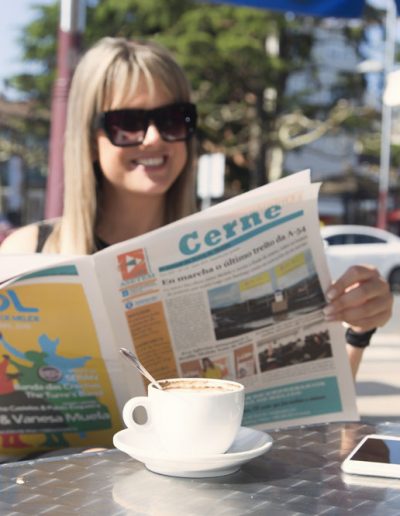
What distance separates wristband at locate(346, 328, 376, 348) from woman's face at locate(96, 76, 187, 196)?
63 centimetres

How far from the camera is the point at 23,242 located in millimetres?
1993

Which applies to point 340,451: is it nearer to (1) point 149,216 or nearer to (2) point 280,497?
(2) point 280,497

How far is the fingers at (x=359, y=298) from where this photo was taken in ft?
4.74

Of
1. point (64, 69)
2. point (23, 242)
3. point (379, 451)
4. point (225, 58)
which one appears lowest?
point (379, 451)

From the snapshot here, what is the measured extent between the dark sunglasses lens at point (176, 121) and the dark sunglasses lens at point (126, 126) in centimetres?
5

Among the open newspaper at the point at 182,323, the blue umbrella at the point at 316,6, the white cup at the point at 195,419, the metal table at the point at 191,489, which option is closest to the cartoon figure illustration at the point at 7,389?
the open newspaper at the point at 182,323

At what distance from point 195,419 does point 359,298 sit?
0.61 metres

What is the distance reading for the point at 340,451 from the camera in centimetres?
115

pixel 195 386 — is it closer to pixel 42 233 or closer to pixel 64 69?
pixel 42 233

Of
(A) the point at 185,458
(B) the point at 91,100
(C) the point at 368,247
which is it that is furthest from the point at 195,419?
(C) the point at 368,247

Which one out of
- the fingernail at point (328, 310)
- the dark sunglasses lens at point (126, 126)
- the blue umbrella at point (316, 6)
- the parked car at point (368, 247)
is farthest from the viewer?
the parked car at point (368, 247)

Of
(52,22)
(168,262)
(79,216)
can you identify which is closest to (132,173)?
(79,216)

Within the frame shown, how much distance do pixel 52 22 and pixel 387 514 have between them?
1893cm

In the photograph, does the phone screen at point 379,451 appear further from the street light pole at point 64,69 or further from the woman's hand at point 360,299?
the street light pole at point 64,69
